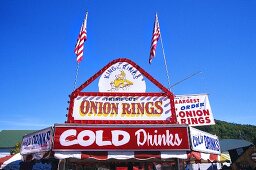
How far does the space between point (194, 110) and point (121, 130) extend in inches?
287

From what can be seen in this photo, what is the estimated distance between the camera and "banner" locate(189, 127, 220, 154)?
11.5 metres

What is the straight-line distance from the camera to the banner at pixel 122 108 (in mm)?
12227

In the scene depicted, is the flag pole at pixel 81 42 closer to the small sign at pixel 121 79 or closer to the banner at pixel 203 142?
the small sign at pixel 121 79

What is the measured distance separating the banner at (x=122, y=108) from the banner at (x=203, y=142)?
4.82 feet

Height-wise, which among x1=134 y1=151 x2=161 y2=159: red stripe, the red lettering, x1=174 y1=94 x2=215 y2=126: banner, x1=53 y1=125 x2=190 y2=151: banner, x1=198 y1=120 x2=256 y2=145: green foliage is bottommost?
x1=134 y1=151 x2=161 y2=159: red stripe

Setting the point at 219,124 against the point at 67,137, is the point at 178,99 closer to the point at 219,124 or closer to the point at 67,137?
the point at 67,137

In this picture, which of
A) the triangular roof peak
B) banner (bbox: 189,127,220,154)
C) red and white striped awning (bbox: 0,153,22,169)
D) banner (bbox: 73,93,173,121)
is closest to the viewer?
banner (bbox: 189,127,220,154)

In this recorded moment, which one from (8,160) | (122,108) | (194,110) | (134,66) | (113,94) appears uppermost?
(134,66)

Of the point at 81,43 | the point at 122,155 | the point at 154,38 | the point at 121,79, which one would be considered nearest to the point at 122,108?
the point at 121,79

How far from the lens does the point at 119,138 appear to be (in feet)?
35.7

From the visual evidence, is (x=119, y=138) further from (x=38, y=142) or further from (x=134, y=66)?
(x=134, y=66)

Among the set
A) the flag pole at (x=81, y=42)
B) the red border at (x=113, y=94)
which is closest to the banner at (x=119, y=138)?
the red border at (x=113, y=94)

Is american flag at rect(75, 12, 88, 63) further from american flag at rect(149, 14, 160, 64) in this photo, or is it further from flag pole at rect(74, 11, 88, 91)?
american flag at rect(149, 14, 160, 64)

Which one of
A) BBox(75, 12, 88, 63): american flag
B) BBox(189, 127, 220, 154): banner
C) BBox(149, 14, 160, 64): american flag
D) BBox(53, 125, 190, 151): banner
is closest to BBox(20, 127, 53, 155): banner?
BBox(53, 125, 190, 151): banner
